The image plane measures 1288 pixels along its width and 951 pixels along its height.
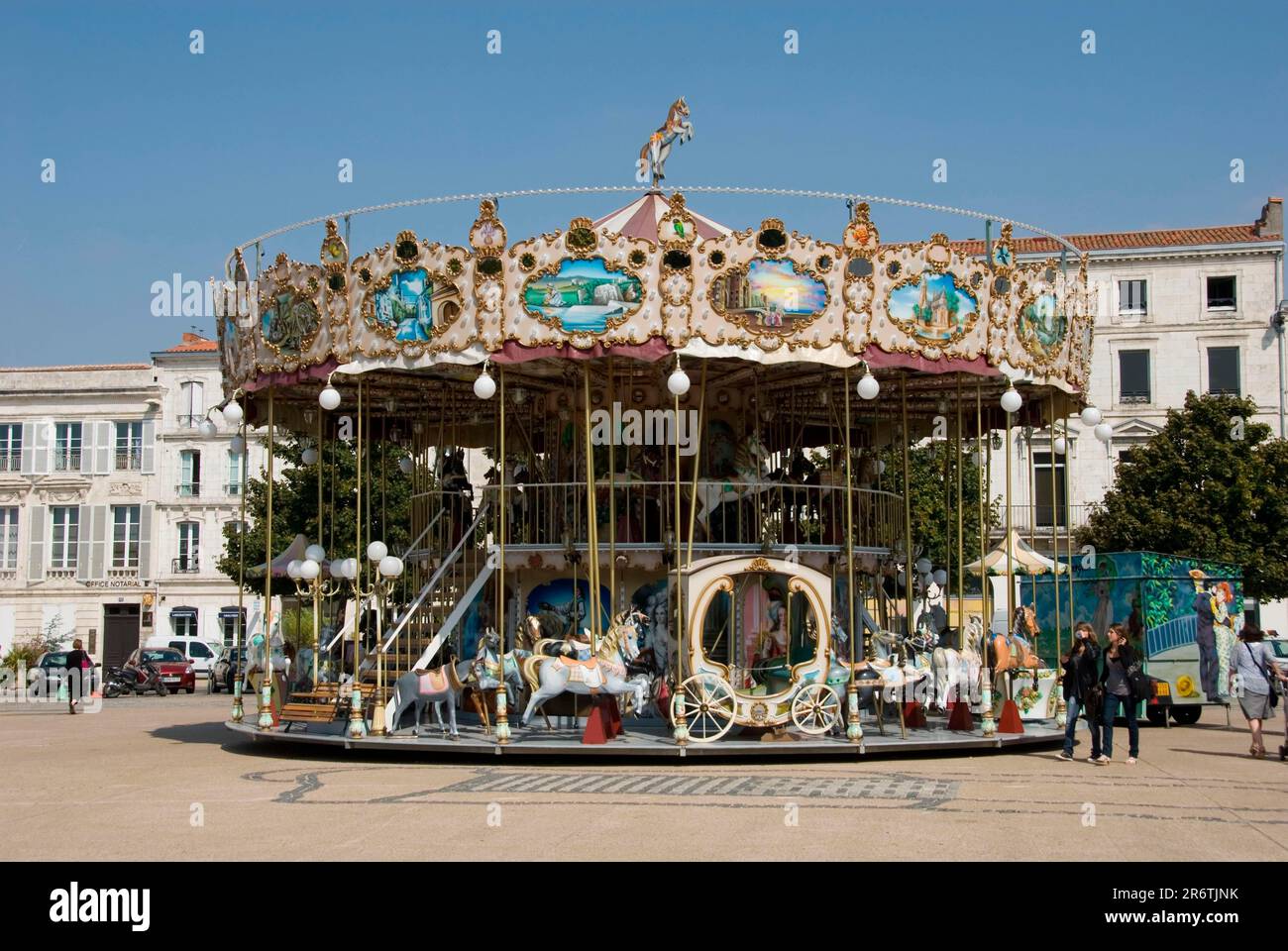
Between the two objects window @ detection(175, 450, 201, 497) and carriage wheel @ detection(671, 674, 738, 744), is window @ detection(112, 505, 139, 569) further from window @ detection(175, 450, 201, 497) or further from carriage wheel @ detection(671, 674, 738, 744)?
carriage wheel @ detection(671, 674, 738, 744)

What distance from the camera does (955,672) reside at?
69.6 feet

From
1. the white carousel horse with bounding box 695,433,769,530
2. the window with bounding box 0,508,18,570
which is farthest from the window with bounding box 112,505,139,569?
the white carousel horse with bounding box 695,433,769,530

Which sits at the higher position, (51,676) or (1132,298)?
(1132,298)

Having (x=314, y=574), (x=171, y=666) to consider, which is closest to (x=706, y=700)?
(x=314, y=574)

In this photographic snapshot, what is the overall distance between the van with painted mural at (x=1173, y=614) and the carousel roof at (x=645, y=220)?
905 cm

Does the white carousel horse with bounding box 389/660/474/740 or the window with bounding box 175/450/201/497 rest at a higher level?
the window with bounding box 175/450/201/497

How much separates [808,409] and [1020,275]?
5.45 meters

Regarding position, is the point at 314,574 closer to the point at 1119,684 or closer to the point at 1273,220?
the point at 1119,684

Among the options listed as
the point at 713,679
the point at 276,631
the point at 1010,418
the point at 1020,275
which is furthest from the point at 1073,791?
the point at 276,631

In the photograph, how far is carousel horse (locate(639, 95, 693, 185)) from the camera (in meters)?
23.3

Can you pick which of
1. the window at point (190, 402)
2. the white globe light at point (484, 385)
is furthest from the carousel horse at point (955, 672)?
the window at point (190, 402)

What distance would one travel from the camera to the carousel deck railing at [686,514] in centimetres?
2162

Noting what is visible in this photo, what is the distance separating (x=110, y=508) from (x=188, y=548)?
3255mm

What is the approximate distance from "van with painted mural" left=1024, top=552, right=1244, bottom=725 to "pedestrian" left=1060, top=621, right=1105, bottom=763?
22.0ft
